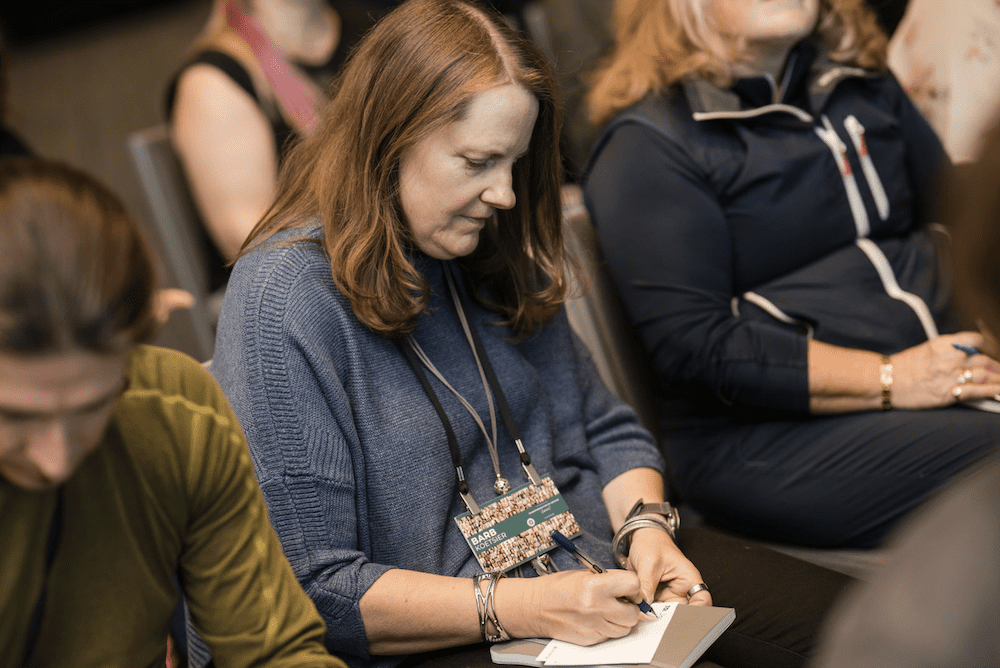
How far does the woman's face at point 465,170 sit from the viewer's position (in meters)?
1.23

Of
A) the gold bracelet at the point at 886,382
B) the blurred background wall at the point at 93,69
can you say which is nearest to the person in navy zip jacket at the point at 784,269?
the gold bracelet at the point at 886,382

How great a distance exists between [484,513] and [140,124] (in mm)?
3794

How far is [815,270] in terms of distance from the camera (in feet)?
5.82

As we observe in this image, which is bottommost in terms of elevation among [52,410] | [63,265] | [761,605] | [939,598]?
[761,605]

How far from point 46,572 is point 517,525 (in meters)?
0.68

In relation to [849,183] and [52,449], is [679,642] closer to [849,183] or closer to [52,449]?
[52,449]

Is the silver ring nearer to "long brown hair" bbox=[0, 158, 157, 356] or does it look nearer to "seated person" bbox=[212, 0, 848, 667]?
"seated person" bbox=[212, 0, 848, 667]

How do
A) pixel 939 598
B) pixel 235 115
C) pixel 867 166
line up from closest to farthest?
pixel 939 598 < pixel 867 166 < pixel 235 115

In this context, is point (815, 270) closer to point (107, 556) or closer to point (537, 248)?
point (537, 248)

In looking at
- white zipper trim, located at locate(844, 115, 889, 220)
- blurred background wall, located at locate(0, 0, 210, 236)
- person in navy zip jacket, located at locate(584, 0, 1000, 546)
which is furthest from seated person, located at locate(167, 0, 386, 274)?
blurred background wall, located at locate(0, 0, 210, 236)

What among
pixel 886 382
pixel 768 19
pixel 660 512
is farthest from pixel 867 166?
pixel 660 512

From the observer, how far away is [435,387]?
51.6 inches

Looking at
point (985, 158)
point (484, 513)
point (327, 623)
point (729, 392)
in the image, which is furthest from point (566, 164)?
point (985, 158)

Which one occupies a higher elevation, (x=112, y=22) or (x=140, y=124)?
(x=112, y=22)
